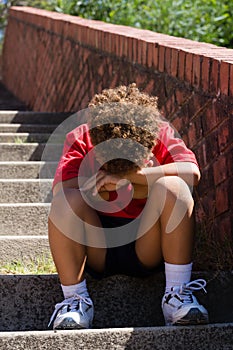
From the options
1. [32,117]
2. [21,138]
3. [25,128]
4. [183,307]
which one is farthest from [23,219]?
[32,117]

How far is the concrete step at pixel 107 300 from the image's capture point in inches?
137

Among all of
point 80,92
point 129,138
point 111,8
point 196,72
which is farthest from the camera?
point 111,8

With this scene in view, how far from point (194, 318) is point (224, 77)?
3.47ft

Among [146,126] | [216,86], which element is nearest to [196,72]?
[216,86]

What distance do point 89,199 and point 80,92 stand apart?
3214 millimetres

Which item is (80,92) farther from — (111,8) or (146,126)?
(146,126)

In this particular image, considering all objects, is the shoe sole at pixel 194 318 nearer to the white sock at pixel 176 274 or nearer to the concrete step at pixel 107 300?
the white sock at pixel 176 274

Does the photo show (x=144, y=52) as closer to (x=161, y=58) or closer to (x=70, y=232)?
(x=161, y=58)

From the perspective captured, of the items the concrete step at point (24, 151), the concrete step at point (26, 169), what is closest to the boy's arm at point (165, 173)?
the concrete step at point (26, 169)

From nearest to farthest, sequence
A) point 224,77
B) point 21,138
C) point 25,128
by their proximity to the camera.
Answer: point 224,77 < point 21,138 < point 25,128

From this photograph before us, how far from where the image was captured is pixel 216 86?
3.82 metres

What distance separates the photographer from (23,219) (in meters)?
4.53

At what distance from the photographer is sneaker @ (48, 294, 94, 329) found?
318cm

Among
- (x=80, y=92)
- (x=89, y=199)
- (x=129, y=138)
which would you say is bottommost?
(x=80, y=92)
